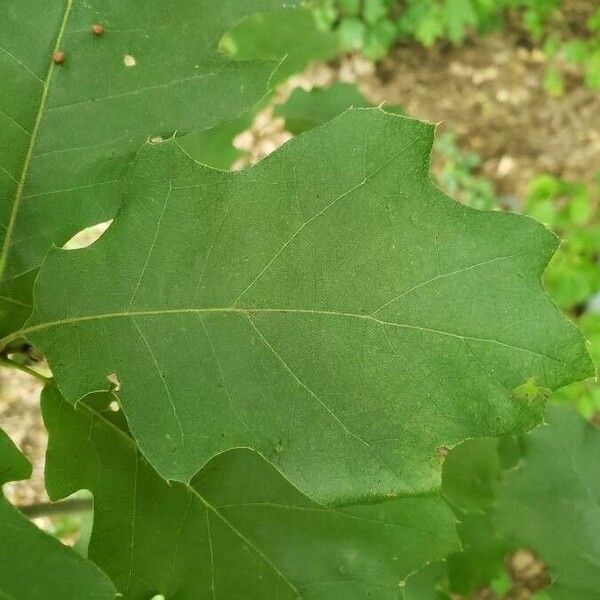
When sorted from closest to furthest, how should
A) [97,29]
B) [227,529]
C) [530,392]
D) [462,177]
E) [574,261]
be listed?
[530,392], [97,29], [227,529], [574,261], [462,177]

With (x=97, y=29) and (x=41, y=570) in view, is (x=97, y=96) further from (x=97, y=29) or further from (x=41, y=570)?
(x=41, y=570)

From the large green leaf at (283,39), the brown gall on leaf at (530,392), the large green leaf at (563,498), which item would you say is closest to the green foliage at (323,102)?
the large green leaf at (283,39)

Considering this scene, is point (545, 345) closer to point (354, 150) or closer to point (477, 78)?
point (354, 150)

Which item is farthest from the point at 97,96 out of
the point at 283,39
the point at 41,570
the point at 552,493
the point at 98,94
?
the point at 552,493

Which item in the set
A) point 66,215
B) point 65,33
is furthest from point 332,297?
point 65,33

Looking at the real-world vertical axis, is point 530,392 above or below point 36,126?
below

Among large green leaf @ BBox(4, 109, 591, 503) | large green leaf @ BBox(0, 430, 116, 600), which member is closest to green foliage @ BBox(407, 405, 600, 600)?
large green leaf @ BBox(4, 109, 591, 503)
